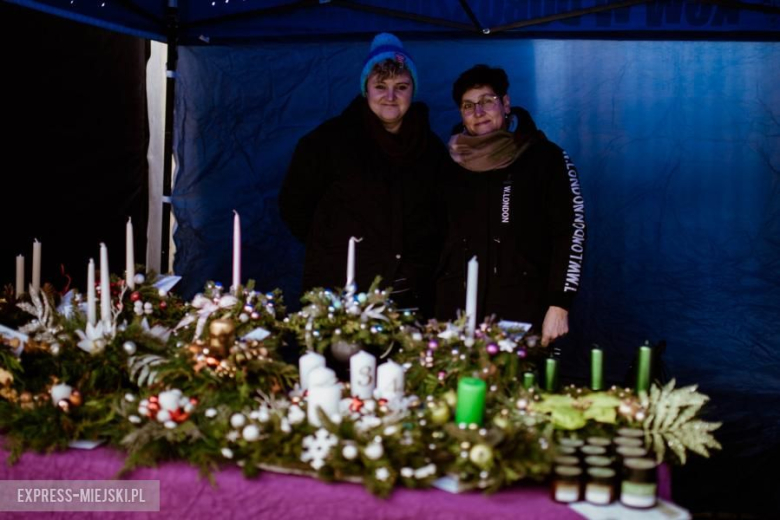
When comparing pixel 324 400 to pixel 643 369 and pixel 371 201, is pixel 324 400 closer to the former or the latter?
pixel 643 369

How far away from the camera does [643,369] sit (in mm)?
1751

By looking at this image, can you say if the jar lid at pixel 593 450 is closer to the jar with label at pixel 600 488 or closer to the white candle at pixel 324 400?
the jar with label at pixel 600 488

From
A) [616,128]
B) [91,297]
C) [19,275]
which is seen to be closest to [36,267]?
[19,275]

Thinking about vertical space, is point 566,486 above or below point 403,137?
below

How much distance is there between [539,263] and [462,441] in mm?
1196

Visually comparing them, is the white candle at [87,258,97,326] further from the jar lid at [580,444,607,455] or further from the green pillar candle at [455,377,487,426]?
the jar lid at [580,444,607,455]

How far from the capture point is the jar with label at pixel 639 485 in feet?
4.62

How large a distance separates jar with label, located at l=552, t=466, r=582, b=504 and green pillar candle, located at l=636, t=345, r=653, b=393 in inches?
15.4

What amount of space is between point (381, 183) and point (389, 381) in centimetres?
113

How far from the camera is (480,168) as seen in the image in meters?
2.60

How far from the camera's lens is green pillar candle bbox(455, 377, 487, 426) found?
1556mm

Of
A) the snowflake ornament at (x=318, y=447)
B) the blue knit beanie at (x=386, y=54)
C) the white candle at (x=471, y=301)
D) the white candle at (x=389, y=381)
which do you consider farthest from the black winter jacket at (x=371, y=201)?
the snowflake ornament at (x=318, y=447)

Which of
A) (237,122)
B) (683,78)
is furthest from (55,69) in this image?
(683,78)

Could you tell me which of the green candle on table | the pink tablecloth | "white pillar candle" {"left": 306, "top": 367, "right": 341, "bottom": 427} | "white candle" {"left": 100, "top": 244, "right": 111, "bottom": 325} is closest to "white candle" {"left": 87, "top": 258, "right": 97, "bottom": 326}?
"white candle" {"left": 100, "top": 244, "right": 111, "bottom": 325}
